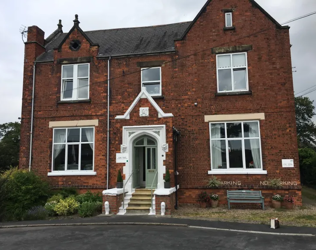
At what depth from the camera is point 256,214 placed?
1161 cm

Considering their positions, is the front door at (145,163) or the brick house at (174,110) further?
the front door at (145,163)

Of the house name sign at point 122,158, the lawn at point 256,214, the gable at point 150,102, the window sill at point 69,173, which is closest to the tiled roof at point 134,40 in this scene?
the gable at point 150,102

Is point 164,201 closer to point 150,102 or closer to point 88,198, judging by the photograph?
point 88,198

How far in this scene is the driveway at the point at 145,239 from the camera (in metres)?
7.49

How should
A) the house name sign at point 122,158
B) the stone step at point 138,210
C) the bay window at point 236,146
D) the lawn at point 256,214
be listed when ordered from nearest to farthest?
1. the lawn at point 256,214
2. the stone step at point 138,210
3. the house name sign at point 122,158
4. the bay window at point 236,146

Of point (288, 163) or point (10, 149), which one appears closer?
point (288, 163)

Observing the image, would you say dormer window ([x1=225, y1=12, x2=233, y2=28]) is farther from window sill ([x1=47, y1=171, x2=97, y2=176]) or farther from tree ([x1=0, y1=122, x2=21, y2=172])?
tree ([x1=0, y1=122, x2=21, y2=172])

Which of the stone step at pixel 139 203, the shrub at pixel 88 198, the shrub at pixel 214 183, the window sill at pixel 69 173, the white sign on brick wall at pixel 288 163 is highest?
the white sign on brick wall at pixel 288 163

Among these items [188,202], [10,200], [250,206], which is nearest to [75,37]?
[10,200]

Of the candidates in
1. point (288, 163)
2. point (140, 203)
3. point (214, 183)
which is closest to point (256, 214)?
point (214, 183)

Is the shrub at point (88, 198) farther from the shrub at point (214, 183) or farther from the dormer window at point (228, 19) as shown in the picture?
the dormer window at point (228, 19)

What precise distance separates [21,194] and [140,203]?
5306mm

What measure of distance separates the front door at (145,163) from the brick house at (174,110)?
0.05 meters

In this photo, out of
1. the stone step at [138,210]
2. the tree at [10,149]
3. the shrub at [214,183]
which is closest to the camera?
the stone step at [138,210]
